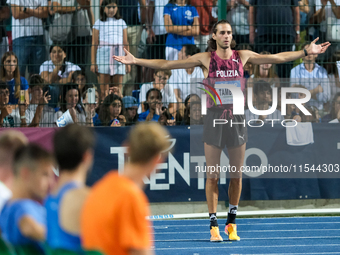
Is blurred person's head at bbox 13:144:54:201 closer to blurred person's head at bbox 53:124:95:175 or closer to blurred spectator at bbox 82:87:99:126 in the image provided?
blurred person's head at bbox 53:124:95:175

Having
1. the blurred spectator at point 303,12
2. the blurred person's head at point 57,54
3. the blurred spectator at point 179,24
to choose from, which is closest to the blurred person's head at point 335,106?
the blurred spectator at point 303,12

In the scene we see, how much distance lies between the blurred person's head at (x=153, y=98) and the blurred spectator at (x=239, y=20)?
1.50 metres

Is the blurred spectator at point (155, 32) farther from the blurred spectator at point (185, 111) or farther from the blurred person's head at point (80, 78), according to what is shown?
the blurred person's head at point (80, 78)

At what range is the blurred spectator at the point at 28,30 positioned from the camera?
8.45 meters

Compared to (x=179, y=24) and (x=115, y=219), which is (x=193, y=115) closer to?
(x=179, y=24)

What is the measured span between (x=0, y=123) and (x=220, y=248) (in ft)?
13.5

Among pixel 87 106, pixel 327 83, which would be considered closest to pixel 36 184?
pixel 87 106

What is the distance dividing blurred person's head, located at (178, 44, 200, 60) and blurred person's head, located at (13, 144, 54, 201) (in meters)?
6.08

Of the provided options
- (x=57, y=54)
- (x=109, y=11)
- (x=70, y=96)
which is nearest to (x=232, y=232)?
(x=70, y=96)

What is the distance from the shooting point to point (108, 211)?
2324 millimetres

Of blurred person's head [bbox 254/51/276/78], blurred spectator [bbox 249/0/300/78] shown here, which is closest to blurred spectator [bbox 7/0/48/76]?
blurred spectator [bbox 249/0/300/78]

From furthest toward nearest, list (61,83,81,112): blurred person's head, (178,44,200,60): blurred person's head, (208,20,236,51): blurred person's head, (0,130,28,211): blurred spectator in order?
(178,44,200,60): blurred person's head
(61,83,81,112): blurred person's head
(208,20,236,51): blurred person's head
(0,130,28,211): blurred spectator

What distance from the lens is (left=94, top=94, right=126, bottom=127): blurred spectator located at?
835cm

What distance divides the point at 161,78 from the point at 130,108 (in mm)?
663
